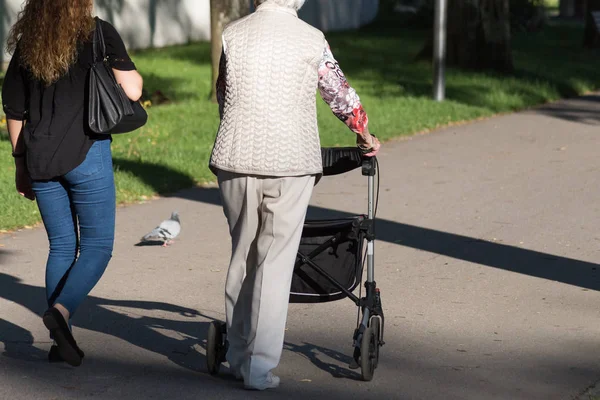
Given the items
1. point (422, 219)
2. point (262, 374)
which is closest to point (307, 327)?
point (262, 374)

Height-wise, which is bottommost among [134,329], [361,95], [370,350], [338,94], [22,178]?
[361,95]

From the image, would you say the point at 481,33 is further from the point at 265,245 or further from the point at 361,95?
the point at 265,245

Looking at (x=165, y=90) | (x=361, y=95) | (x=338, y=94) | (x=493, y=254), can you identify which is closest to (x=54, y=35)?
(x=338, y=94)

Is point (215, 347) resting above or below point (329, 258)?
below

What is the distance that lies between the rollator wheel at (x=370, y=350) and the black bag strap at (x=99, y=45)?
1.71m

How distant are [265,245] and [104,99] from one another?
984 mm

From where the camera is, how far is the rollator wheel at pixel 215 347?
17.1ft

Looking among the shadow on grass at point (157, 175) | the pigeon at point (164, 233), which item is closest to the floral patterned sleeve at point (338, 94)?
the pigeon at point (164, 233)

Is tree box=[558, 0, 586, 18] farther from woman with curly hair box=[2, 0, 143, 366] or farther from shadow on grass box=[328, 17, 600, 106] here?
woman with curly hair box=[2, 0, 143, 366]

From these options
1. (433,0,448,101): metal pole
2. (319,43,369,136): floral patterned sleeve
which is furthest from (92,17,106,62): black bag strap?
(433,0,448,101): metal pole

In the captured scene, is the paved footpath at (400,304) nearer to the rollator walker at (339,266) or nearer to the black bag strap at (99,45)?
the rollator walker at (339,266)

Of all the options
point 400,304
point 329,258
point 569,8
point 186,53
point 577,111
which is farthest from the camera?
point 569,8

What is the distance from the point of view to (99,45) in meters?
5.19

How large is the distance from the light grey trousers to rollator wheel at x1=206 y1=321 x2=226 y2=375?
0.20m
